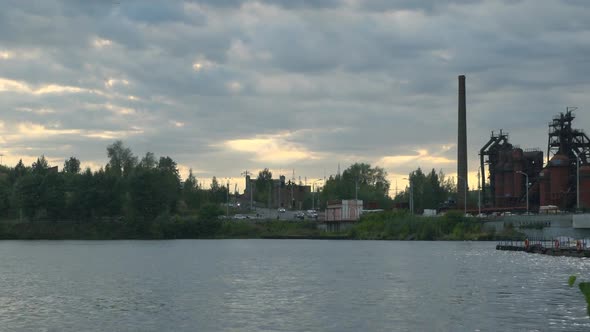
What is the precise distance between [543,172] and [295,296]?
119480mm

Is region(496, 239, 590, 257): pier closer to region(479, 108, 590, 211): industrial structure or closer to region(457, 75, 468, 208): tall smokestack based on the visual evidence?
region(479, 108, 590, 211): industrial structure

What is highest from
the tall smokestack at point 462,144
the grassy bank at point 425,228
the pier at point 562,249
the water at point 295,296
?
the tall smokestack at point 462,144

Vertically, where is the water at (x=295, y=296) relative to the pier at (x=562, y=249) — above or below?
below

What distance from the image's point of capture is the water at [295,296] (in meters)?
45.3

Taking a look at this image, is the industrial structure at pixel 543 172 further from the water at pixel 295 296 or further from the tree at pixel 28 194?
the tree at pixel 28 194

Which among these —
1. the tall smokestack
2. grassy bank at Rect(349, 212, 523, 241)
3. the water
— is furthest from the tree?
the tall smokestack

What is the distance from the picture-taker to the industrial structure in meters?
161

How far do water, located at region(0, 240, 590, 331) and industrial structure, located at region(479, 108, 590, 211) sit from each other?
223 feet

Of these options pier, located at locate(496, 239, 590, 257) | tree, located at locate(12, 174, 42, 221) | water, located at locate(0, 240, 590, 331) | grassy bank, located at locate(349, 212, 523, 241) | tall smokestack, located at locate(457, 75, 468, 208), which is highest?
tall smokestack, located at locate(457, 75, 468, 208)

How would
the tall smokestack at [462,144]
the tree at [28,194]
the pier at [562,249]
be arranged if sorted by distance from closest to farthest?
the pier at [562,249] < the tall smokestack at [462,144] < the tree at [28,194]

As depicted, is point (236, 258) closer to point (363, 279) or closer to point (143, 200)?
point (363, 279)

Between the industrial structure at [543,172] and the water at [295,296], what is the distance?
67.9 meters

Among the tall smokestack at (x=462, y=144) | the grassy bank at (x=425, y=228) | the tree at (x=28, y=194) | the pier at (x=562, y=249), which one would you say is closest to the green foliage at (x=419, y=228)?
the grassy bank at (x=425, y=228)

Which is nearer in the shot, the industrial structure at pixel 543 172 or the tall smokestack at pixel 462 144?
the industrial structure at pixel 543 172
